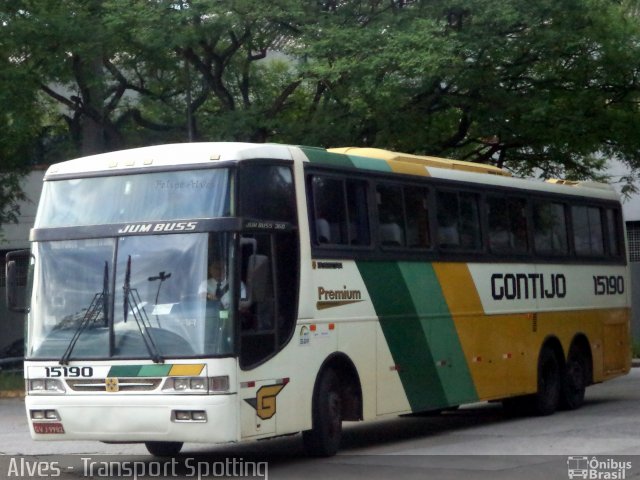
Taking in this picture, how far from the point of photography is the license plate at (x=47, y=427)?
37.4 ft

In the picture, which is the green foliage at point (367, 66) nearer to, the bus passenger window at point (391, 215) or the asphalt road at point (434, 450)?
the bus passenger window at point (391, 215)

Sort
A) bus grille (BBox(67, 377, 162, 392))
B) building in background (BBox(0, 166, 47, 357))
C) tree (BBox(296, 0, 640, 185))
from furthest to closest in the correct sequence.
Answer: building in background (BBox(0, 166, 47, 357)) < tree (BBox(296, 0, 640, 185)) < bus grille (BBox(67, 377, 162, 392))

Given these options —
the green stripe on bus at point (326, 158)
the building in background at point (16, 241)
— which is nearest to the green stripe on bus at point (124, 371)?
the green stripe on bus at point (326, 158)

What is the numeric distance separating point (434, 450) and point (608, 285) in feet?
24.1

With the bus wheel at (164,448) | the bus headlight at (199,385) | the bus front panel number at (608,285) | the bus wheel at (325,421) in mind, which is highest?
the bus front panel number at (608,285)

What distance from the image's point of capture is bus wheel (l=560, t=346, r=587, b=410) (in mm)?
17969

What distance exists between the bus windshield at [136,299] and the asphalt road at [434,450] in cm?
137

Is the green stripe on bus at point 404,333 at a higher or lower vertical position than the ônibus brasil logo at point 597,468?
higher

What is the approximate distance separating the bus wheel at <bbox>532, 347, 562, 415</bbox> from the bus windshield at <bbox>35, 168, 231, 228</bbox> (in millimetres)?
7449

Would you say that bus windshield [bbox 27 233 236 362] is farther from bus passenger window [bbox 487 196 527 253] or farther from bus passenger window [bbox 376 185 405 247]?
bus passenger window [bbox 487 196 527 253]

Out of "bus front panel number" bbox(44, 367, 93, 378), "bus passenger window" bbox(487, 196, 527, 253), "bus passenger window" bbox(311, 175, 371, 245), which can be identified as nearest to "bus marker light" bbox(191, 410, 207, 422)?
"bus front panel number" bbox(44, 367, 93, 378)

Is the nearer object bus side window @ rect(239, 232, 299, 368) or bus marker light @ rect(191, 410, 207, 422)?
bus marker light @ rect(191, 410, 207, 422)

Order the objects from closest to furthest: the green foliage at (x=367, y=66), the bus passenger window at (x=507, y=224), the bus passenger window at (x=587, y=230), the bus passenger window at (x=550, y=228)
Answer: the bus passenger window at (x=507, y=224) → the bus passenger window at (x=550, y=228) → the bus passenger window at (x=587, y=230) → the green foliage at (x=367, y=66)

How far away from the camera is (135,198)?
1184 cm
